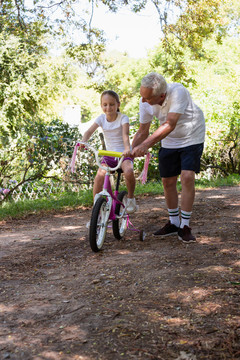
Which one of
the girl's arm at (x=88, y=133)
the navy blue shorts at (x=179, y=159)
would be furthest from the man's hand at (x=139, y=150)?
the girl's arm at (x=88, y=133)

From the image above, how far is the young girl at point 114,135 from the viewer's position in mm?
4461

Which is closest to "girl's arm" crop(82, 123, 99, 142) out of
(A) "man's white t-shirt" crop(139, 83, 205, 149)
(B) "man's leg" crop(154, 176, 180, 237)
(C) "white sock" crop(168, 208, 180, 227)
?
(A) "man's white t-shirt" crop(139, 83, 205, 149)

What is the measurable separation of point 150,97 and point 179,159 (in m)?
0.83

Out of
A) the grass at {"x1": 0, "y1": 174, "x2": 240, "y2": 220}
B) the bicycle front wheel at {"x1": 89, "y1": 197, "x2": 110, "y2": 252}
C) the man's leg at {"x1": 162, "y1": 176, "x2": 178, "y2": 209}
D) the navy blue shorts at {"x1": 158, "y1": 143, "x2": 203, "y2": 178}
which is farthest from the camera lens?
the grass at {"x1": 0, "y1": 174, "x2": 240, "y2": 220}

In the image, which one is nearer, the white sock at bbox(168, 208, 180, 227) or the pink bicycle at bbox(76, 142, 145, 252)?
the pink bicycle at bbox(76, 142, 145, 252)

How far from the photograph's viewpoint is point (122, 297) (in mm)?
2984

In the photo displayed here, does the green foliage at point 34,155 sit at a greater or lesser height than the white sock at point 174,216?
greater

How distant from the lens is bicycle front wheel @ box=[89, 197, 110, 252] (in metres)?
4.00

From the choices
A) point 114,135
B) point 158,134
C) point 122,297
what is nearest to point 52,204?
point 114,135

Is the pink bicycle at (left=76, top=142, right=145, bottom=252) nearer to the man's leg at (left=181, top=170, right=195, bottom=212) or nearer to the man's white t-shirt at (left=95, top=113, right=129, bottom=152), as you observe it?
the man's white t-shirt at (left=95, top=113, right=129, bottom=152)

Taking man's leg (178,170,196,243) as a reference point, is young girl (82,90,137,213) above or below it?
above

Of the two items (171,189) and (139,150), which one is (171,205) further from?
(139,150)

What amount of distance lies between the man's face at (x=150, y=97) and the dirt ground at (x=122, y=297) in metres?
1.44

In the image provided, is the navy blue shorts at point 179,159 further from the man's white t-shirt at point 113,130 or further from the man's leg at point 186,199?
the man's white t-shirt at point 113,130
